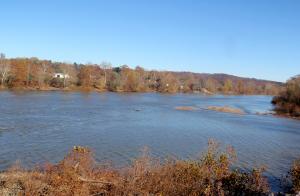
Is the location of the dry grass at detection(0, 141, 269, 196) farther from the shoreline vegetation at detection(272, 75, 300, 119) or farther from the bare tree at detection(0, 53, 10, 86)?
the bare tree at detection(0, 53, 10, 86)

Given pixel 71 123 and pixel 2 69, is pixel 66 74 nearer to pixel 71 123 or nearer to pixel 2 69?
pixel 2 69

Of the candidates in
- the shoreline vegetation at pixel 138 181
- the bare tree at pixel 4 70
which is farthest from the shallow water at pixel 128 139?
the bare tree at pixel 4 70

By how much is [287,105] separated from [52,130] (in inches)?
1939

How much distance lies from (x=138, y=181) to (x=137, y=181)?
30mm

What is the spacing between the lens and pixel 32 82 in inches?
3856

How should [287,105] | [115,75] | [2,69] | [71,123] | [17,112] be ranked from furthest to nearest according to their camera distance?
[115,75], [2,69], [287,105], [17,112], [71,123]

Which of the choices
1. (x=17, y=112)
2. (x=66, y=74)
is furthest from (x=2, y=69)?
(x=17, y=112)

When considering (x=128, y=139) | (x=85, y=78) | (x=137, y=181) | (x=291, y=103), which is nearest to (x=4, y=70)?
(x=85, y=78)

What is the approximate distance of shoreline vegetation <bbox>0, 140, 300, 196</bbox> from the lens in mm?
10594

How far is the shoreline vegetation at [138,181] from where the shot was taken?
34.8 ft

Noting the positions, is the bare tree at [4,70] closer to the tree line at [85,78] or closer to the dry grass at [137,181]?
the tree line at [85,78]

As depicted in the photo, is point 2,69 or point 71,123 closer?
point 71,123

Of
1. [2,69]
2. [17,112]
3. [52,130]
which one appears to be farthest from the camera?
[2,69]

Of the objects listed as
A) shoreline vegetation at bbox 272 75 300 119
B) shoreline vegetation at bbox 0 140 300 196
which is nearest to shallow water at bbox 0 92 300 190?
shoreline vegetation at bbox 0 140 300 196
